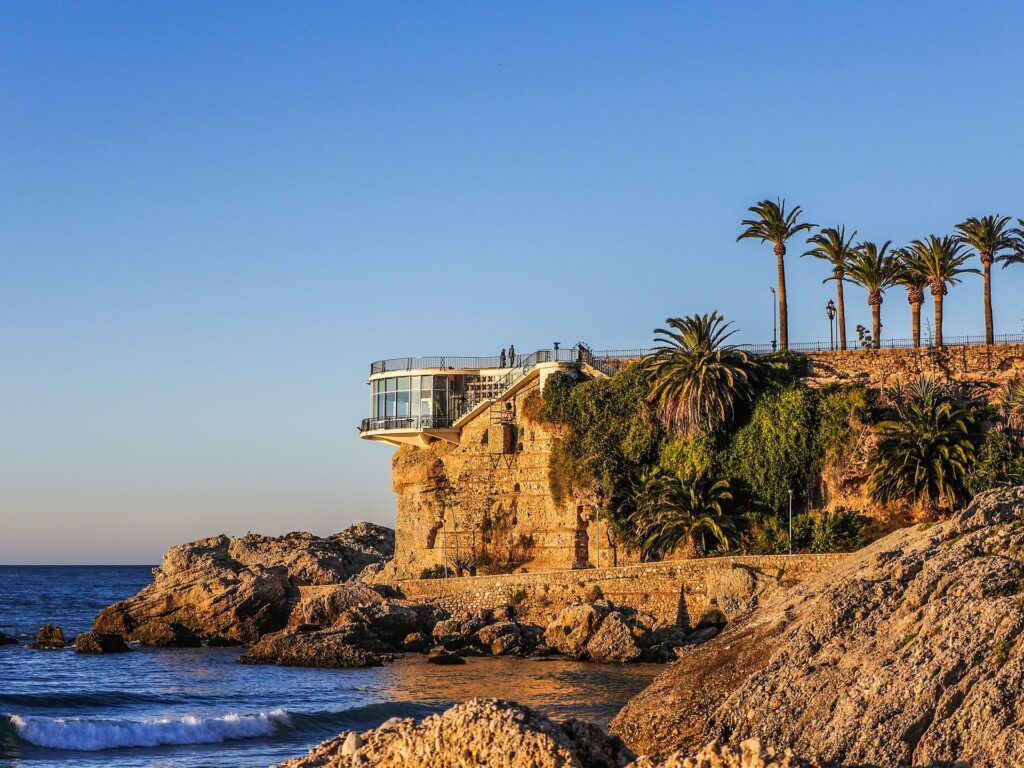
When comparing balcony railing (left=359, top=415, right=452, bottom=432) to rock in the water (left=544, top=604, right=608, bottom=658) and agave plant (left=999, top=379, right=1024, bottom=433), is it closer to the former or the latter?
rock in the water (left=544, top=604, right=608, bottom=658)

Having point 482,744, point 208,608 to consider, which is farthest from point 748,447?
point 482,744

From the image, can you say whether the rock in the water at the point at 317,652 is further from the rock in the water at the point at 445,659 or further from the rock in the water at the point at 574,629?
the rock in the water at the point at 574,629

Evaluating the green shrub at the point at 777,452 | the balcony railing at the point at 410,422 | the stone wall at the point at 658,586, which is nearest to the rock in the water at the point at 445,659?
the stone wall at the point at 658,586

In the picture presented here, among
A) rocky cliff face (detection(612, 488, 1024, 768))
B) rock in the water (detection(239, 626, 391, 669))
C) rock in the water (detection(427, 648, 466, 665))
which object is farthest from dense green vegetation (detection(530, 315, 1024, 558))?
rocky cliff face (detection(612, 488, 1024, 768))

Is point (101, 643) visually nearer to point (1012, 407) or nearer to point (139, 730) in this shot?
point (139, 730)

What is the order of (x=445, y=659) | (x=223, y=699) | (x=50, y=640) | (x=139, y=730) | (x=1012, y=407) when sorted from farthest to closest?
(x=50, y=640) < (x=1012, y=407) < (x=445, y=659) < (x=223, y=699) < (x=139, y=730)

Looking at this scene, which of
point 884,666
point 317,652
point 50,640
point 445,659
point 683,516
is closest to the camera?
point 884,666

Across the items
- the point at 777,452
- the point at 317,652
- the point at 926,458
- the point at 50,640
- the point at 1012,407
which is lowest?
the point at 50,640

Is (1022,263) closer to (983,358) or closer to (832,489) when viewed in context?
(983,358)

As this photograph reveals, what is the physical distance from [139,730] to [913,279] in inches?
1245

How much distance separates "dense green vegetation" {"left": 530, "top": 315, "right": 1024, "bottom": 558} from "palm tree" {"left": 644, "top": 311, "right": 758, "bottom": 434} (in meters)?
0.05

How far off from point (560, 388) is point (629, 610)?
499 inches

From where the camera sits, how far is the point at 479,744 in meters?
7.39

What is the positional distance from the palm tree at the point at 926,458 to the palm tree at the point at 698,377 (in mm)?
5179
